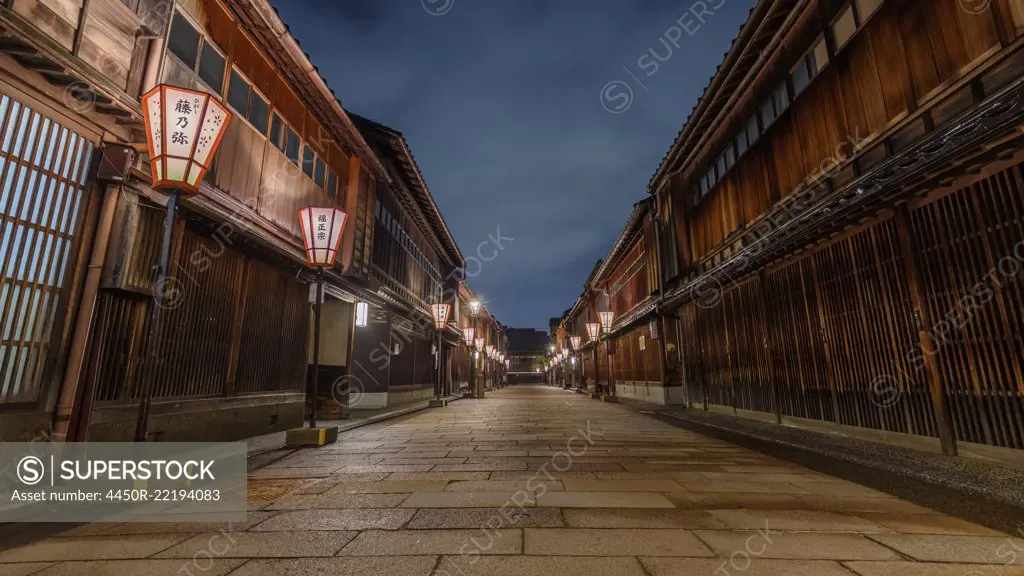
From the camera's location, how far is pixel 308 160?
1223cm

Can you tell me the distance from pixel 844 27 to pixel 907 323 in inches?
226

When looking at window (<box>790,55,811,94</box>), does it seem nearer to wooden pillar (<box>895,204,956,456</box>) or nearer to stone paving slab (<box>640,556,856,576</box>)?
wooden pillar (<box>895,204,956,456</box>)

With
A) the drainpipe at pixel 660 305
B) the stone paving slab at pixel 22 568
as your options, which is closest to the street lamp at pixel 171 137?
the stone paving slab at pixel 22 568

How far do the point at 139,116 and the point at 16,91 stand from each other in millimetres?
1274

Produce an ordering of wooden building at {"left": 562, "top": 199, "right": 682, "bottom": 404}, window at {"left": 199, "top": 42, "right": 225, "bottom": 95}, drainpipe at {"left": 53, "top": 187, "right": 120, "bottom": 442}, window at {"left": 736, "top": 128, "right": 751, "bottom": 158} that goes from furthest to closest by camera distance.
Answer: wooden building at {"left": 562, "top": 199, "right": 682, "bottom": 404} < window at {"left": 736, "top": 128, "right": 751, "bottom": 158} < window at {"left": 199, "top": 42, "right": 225, "bottom": 95} < drainpipe at {"left": 53, "top": 187, "right": 120, "bottom": 442}

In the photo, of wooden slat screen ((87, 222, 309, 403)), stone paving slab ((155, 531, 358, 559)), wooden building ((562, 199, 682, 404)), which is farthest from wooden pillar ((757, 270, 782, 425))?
wooden slat screen ((87, 222, 309, 403))

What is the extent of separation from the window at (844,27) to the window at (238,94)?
12.4m

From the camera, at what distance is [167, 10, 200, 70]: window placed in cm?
733

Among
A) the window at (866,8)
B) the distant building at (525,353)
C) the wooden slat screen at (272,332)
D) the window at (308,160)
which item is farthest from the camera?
the distant building at (525,353)

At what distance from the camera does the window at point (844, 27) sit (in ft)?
25.5

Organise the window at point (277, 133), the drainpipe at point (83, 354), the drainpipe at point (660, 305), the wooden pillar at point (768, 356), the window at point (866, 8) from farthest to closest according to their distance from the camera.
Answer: the drainpipe at point (660, 305) → the window at point (277, 133) → the wooden pillar at point (768, 356) → the window at point (866, 8) → the drainpipe at point (83, 354)

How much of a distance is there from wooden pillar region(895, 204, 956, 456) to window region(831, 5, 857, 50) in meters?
3.71

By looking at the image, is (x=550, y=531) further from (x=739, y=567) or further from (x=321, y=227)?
(x=321, y=227)

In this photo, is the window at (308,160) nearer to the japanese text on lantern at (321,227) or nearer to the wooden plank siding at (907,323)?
the japanese text on lantern at (321,227)
